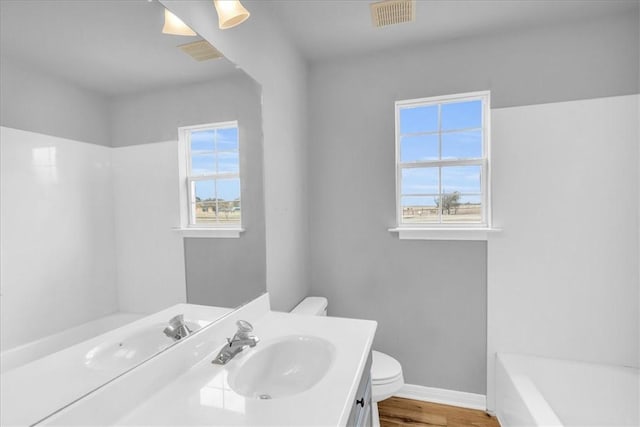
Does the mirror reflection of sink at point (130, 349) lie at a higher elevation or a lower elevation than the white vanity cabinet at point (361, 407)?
higher

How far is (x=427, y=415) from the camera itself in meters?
2.15

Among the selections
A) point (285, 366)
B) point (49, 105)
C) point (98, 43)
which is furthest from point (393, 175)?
point (49, 105)

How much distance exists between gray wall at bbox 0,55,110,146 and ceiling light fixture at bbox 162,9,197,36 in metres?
0.42

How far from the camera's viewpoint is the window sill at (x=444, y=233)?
217 cm

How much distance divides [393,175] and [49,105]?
6.66 feet

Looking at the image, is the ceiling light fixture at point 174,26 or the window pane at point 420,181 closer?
the ceiling light fixture at point 174,26

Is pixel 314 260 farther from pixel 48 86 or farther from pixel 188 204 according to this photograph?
pixel 48 86

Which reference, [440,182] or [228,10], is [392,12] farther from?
[440,182]

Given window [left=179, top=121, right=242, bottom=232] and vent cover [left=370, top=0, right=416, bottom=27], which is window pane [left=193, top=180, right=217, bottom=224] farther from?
vent cover [left=370, top=0, right=416, bottom=27]

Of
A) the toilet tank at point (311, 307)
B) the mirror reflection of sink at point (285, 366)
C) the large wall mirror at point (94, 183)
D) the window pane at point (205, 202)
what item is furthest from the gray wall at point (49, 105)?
the toilet tank at point (311, 307)

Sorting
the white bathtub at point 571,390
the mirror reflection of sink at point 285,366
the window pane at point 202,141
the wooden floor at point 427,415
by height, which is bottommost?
the wooden floor at point 427,415

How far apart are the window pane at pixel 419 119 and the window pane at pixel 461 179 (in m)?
0.34

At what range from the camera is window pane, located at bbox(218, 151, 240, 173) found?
136cm

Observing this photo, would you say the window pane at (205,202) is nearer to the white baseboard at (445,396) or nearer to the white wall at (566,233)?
the white wall at (566,233)
